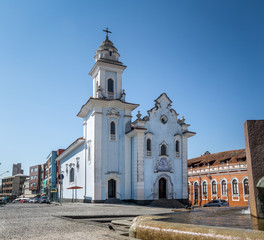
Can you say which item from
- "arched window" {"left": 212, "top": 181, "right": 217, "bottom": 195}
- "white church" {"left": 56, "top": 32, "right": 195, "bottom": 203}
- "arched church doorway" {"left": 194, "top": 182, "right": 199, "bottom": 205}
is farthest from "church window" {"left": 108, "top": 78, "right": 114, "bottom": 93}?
"arched church doorway" {"left": 194, "top": 182, "right": 199, "bottom": 205}

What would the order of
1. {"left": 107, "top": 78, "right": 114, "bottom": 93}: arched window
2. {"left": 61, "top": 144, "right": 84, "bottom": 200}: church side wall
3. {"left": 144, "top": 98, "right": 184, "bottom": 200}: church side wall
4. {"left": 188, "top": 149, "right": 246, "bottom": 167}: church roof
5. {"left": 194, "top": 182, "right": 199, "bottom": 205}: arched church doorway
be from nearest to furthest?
{"left": 144, "top": 98, "right": 184, "bottom": 200}: church side wall, {"left": 107, "top": 78, "right": 114, "bottom": 93}: arched window, {"left": 61, "top": 144, "right": 84, "bottom": 200}: church side wall, {"left": 188, "top": 149, "right": 246, "bottom": 167}: church roof, {"left": 194, "top": 182, "right": 199, "bottom": 205}: arched church doorway

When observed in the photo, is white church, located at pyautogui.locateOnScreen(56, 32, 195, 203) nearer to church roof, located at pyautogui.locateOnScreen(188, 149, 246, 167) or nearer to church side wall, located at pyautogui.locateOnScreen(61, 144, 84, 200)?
church side wall, located at pyautogui.locateOnScreen(61, 144, 84, 200)

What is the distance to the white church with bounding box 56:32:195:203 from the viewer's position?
1233 inches

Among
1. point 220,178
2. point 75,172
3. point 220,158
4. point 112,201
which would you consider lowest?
point 112,201

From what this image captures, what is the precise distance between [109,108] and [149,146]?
6.30 m

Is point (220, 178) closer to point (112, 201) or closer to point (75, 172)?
point (112, 201)

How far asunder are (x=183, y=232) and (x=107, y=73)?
31482 mm

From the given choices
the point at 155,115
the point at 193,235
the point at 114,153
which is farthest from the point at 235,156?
the point at 193,235

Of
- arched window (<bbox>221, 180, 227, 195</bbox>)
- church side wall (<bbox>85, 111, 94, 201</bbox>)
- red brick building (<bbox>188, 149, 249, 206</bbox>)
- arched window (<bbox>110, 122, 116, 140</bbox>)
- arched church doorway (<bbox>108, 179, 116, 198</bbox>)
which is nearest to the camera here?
church side wall (<bbox>85, 111, 94, 201</bbox>)

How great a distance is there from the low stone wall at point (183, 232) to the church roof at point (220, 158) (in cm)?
3935

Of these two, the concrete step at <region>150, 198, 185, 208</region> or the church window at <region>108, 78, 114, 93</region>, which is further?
the church window at <region>108, 78, 114, 93</region>

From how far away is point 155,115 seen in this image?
33969 mm

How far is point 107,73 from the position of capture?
3528cm

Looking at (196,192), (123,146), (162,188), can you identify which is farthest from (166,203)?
(196,192)
